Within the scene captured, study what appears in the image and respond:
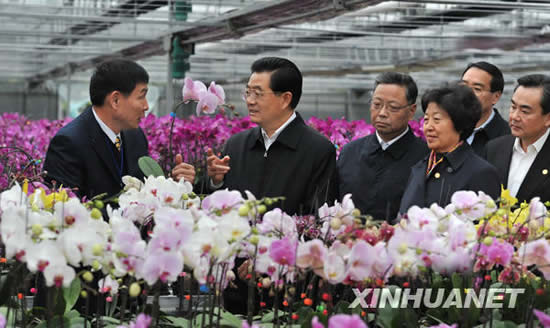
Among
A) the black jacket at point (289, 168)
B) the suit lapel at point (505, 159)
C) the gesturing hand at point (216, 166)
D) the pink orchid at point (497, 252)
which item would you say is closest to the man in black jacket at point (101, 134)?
the gesturing hand at point (216, 166)

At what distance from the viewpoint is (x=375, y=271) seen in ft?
5.35

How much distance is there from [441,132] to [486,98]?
3.39 feet

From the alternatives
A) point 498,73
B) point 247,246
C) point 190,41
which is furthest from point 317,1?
point 247,246

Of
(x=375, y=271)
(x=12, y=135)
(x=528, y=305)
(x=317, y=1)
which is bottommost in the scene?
(x=12, y=135)

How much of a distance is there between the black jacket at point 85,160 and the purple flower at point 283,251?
1.31m

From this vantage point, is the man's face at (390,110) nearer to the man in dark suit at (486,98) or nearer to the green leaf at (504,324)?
the man in dark suit at (486,98)

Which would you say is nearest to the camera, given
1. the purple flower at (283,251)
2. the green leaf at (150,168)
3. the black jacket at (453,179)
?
the purple flower at (283,251)

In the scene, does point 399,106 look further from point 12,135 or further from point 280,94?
point 12,135

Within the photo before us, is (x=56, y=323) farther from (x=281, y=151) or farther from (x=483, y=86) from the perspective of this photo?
(x=483, y=86)

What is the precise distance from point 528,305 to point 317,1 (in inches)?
118

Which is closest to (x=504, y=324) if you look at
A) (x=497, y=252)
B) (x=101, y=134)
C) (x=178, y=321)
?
(x=497, y=252)

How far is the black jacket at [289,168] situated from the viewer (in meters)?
2.96

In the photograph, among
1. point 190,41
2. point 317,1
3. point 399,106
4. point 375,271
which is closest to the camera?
point 375,271

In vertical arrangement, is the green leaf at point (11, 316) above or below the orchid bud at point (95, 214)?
below
